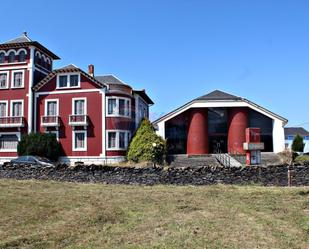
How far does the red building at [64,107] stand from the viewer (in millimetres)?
38312

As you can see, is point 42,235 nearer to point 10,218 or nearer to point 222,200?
point 10,218

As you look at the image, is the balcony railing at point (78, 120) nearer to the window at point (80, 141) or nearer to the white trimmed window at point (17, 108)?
the window at point (80, 141)

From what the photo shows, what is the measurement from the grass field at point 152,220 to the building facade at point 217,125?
27644 mm

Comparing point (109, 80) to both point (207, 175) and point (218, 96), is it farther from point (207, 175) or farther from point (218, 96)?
point (207, 175)

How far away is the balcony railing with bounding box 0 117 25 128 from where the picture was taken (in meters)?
39.4

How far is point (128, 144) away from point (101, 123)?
133 inches

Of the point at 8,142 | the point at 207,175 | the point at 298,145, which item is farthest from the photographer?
the point at 298,145

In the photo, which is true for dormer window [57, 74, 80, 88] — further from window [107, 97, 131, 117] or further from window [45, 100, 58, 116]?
window [107, 97, 131, 117]

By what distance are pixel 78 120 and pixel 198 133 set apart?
12817 mm

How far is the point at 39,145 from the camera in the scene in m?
37.2

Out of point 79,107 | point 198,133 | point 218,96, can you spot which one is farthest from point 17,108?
point 218,96

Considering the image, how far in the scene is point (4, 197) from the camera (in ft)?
41.3

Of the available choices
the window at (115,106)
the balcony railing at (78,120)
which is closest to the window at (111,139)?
the window at (115,106)

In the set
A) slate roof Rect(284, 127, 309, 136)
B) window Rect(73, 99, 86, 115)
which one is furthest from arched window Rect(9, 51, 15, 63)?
slate roof Rect(284, 127, 309, 136)
